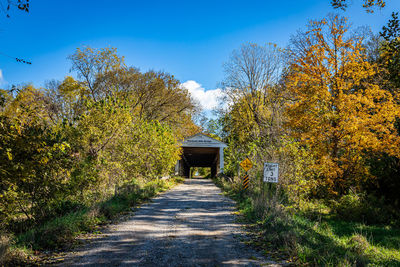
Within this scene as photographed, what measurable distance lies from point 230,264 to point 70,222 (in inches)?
177

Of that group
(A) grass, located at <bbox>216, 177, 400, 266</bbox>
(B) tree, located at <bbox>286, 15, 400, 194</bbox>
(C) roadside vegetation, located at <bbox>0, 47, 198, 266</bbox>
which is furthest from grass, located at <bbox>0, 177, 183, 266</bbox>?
(B) tree, located at <bbox>286, 15, 400, 194</bbox>

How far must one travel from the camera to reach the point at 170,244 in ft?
19.7

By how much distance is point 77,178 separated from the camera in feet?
26.4

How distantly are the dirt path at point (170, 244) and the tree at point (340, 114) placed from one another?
6.59 metres

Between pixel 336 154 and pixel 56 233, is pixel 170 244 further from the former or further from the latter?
pixel 336 154

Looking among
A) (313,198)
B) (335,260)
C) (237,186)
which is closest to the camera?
(335,260)

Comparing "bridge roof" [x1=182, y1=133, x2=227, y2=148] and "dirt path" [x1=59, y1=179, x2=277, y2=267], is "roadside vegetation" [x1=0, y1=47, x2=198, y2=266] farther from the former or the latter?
"bridge roof" [x1=182, y1=133, x2=227, y2=148]

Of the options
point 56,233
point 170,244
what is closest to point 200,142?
point 170,244

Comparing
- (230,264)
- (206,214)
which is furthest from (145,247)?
(206,214)

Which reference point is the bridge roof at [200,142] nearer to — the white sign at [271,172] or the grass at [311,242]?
the grass at [311,242]

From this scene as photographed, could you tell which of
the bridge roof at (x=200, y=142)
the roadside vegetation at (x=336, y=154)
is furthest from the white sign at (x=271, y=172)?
the bridge roof at (x=200, y=142)

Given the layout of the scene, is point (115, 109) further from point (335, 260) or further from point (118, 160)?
point (335, 260)

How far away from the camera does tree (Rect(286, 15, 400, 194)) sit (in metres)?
11.5

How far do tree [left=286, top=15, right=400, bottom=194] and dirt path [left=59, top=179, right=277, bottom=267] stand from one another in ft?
21.6
